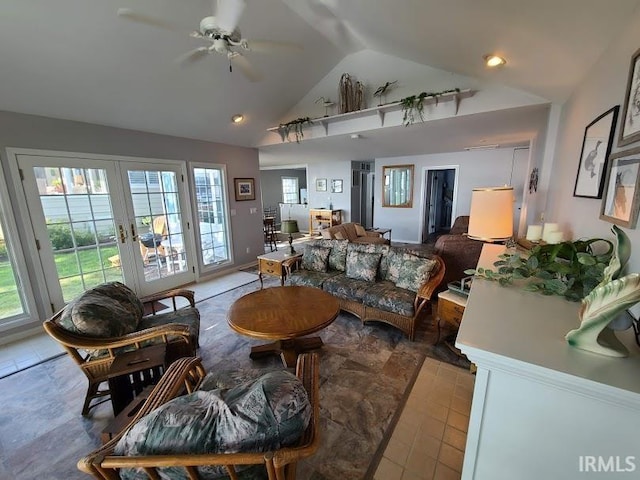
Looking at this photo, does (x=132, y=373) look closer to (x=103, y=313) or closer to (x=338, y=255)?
(x=103, y=313)

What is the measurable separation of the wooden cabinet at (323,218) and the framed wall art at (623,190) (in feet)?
21.0

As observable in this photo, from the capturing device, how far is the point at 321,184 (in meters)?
8.09

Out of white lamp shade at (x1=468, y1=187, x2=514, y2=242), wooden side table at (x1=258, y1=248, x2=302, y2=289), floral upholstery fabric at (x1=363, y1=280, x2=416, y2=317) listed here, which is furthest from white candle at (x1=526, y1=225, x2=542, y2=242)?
wooden side table at (x1=258, y1=248, x2=302, y2=289)

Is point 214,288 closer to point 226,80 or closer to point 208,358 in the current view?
point 208,358

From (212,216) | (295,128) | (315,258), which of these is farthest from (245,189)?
(315,258)

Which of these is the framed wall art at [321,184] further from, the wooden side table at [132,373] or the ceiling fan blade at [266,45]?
the wooden side table at [132,373]

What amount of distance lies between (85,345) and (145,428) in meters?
1.26

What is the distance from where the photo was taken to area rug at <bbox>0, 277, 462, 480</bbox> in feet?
4.97

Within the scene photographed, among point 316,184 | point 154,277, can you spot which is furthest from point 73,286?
point 316,184

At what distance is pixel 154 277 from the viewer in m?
3.95

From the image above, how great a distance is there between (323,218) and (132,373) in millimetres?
6518

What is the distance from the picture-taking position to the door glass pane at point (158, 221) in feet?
12.1

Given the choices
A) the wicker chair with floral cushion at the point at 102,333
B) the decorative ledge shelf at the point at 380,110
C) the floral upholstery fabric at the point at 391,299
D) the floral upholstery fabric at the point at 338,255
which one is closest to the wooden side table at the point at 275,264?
the floral upholstery fabric at the point at 338,255

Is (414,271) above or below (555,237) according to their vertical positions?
below
